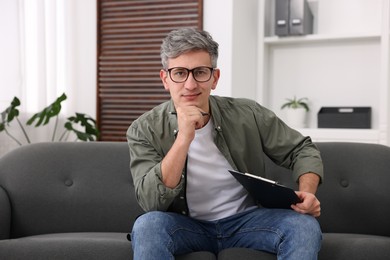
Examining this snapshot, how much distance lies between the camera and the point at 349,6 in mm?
4141

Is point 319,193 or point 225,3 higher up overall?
point 225,3

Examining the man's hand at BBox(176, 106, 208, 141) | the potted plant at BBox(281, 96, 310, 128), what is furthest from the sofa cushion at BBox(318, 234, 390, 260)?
the potted plant at BBox(281, 96, 310, 128)

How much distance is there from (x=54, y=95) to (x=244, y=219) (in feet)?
8.94

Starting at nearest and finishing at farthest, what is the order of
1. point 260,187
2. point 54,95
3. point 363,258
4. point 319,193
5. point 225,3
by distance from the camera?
point 260,187
point 363,258
point 319,193
point 225,3
point 54,95

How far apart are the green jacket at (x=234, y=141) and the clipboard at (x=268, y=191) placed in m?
0.16

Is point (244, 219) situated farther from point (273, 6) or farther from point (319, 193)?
point (273, 6)

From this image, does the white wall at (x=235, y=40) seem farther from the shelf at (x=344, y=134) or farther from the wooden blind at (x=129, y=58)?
the shelf at (x=344, y=134)

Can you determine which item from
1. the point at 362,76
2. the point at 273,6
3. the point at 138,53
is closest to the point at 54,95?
the point at 138,53

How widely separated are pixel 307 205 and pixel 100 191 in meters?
1.04

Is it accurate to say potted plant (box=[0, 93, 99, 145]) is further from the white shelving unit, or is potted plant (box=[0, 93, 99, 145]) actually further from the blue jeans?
the blue jeans

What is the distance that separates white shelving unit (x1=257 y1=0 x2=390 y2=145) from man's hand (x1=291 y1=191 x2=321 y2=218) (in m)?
2.16

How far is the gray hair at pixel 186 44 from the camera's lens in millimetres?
1925

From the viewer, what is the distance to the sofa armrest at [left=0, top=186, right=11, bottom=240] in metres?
2.22

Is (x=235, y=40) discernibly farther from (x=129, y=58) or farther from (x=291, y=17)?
(x=129, y=58)
